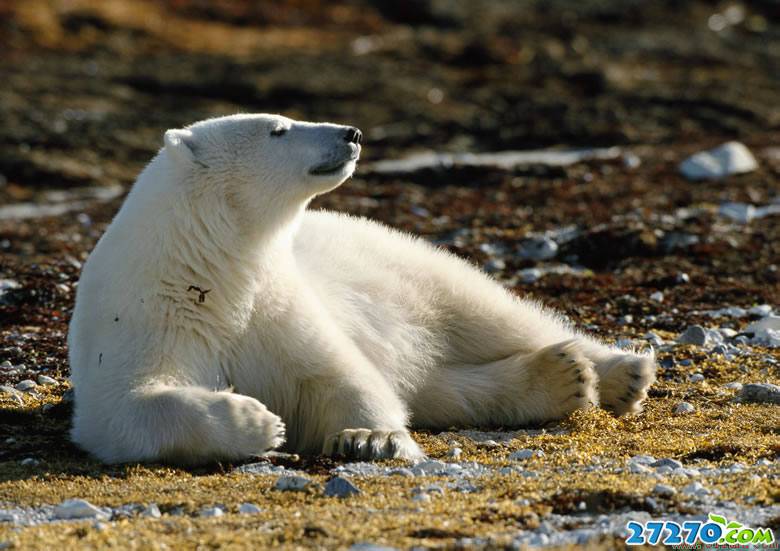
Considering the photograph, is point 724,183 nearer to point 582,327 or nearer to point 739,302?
point 739,302

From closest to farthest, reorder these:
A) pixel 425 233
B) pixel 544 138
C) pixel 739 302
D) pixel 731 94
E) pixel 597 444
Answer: pixel 597 444, pixel 739 302, pixel 425 233, pixel 544 138, pixel 731 94

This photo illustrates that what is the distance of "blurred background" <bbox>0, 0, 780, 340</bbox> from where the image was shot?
30.4ft

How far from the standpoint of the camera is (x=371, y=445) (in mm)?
4723

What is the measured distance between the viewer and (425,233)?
10352 millimetres

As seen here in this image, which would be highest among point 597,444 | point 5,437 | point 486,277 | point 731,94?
point 731,94

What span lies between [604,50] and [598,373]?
764 inches

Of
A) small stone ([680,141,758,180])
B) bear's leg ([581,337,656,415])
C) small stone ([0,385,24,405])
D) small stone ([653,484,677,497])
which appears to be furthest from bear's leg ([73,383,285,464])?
small stone ([680,141,758,180])

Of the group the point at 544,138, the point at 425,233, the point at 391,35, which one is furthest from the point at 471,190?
the point at 391,35

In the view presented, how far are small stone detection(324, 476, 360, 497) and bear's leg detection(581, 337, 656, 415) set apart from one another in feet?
6.47

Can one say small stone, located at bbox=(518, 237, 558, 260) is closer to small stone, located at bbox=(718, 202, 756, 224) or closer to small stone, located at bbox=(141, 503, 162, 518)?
small stone, located at bbox=(718, 202, 756, 224)

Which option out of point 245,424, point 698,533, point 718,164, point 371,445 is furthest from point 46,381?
point 718,164

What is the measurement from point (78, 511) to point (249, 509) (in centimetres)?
55

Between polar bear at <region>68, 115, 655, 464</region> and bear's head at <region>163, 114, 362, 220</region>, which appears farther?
bear's head at <region>163, 114, 362, 220</region>

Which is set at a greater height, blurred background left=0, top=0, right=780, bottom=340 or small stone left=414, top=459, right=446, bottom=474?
blurred background left=0, top=0, right=780, bottom=340
